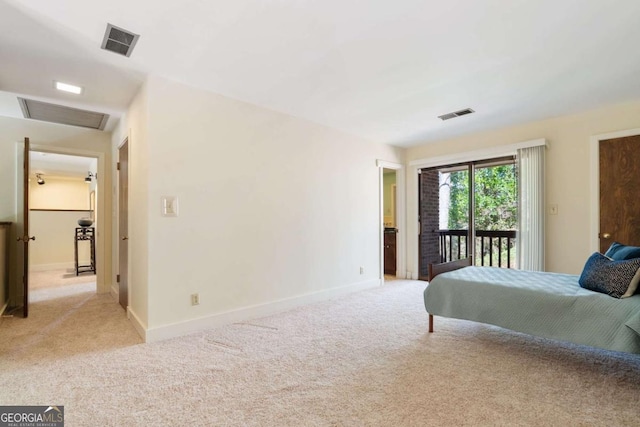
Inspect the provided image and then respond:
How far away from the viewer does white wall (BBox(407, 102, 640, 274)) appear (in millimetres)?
3578

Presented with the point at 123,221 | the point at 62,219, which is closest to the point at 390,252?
the point at 123,221

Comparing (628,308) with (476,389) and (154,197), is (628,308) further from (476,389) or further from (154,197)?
(154,197)

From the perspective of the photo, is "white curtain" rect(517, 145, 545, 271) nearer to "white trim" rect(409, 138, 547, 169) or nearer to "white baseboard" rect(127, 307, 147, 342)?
"white trim" rect(409, 138, 547, 169)

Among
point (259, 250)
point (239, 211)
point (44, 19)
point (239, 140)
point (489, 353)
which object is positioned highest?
point (44, 19)

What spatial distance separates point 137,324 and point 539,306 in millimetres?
3529

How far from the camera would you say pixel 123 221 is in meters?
3.82

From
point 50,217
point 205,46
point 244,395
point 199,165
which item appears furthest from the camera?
point 50,217

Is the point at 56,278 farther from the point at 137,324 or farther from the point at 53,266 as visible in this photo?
the point at 137,324

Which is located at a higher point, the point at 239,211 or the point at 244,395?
the point at 239,211

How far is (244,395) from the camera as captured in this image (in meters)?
1.91

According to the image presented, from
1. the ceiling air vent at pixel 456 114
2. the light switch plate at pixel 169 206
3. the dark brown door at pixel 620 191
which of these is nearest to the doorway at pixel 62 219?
the light switch plate at pixel 169 206

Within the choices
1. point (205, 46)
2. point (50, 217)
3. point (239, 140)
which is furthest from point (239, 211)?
point (50, 217)

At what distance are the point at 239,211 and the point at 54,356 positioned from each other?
1934mm

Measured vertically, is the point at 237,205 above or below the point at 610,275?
above
